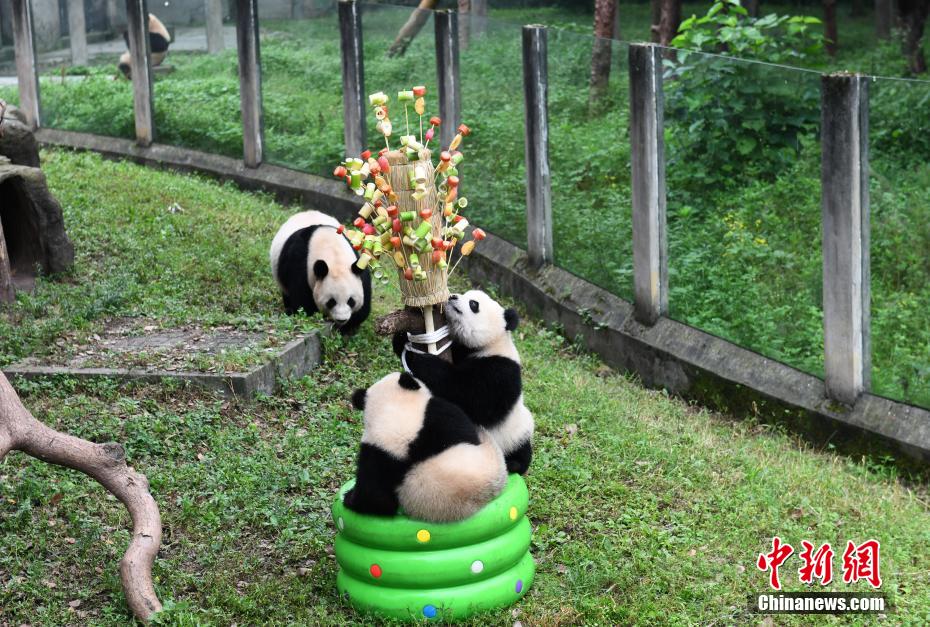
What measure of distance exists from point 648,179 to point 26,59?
10252 mm

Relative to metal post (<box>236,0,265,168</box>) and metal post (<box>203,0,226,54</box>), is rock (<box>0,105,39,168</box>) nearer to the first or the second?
metal post (<box>236,0,265,168</box>)

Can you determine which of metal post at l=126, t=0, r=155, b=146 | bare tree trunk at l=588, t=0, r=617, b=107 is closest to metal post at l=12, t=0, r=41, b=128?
metal post at l=126, t=0, r=155, b=146

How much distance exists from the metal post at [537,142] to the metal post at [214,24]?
5568 mm

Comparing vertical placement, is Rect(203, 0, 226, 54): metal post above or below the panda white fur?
above

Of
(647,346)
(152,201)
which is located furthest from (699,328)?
(152,201)

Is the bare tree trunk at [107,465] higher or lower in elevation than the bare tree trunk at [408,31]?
lower

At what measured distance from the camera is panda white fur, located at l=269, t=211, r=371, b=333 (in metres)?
8.12

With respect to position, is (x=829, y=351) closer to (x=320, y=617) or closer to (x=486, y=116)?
(x=320, y=617)

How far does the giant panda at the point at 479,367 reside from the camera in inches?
197

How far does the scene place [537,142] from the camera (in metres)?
9.54

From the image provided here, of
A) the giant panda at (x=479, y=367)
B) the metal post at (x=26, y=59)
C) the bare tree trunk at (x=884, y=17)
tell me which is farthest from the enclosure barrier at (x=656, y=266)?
the bare tree trunk at (x=884, y=17)

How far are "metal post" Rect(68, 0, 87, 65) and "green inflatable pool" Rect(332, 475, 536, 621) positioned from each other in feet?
39.5

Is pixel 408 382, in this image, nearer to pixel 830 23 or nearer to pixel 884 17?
pixel 830 23

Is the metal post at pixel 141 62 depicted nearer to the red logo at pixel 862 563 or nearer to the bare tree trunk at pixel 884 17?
the red logo at pixel 862 563
